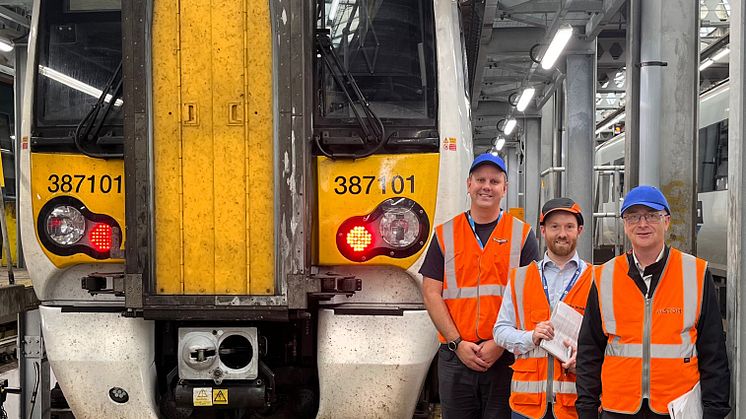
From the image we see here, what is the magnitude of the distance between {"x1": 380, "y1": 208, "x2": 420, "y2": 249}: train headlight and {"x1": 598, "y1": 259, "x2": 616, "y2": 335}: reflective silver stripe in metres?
0.97

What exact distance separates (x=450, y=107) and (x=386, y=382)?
129 cm

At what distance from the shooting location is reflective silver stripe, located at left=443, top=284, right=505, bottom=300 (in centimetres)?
352

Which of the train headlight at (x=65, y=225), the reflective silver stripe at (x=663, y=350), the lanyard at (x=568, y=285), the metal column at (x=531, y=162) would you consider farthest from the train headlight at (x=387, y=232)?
the metal column at (x=531, y=162)

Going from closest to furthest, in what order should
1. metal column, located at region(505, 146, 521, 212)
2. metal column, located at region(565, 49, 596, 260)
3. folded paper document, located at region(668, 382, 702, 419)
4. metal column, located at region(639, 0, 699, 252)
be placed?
1. folded paper document, located at region(668, 382, 702, 419)
2. metal column, located at region(639, 0, 699, 252)
3. metal column, located at region(565, 49, 596, 260)
4. metal column, located at region(505, 146, 521, 212)

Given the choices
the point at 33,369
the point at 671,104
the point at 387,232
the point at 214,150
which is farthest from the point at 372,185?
the point at 671,104

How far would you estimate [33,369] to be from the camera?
4352mm

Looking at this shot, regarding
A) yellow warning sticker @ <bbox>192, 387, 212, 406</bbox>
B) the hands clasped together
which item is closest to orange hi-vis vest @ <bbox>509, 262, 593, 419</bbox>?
the hands clasped together

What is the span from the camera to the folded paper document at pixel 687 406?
2721mm

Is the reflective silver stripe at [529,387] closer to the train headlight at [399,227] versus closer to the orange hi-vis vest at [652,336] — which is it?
the orange hi-vis vest at [652,336]

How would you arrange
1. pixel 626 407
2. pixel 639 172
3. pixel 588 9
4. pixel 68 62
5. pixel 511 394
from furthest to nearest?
pixel 588 9
pixel 639 172
pixel 68 62
pixel 511 394
pixel 626 407

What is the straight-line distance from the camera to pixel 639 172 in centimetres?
813

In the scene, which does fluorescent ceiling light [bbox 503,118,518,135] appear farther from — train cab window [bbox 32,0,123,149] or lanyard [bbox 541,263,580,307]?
lanyard [bbox 541,263,580,307]

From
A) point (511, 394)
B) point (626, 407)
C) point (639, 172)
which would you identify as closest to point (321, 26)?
point (511, 394)

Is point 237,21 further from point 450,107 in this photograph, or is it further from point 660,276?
point 660,276
